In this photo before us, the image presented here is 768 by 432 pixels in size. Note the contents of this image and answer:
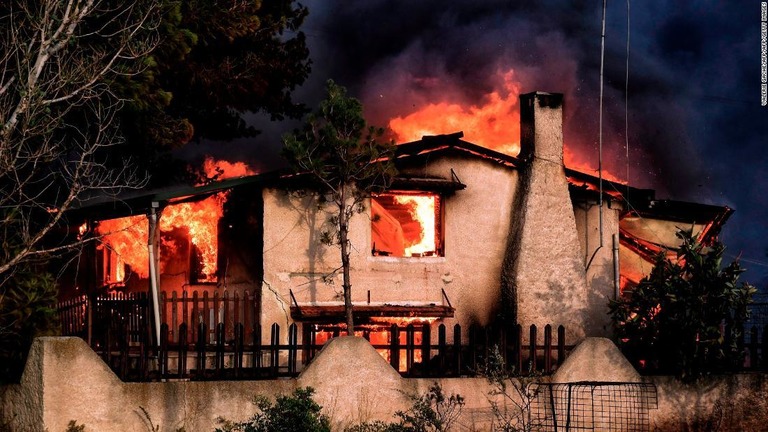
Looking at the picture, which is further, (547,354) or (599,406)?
(599,406)

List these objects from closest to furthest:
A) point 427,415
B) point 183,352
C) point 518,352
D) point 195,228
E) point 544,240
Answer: point 427,415
point 183,352
point 518,352
point 544,240
point 195,228

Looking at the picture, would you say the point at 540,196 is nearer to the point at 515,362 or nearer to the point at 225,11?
the point at 515,362

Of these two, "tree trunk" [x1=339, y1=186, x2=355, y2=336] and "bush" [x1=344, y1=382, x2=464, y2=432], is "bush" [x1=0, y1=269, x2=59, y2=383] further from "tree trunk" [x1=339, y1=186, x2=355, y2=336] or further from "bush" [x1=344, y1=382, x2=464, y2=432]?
"tree trunk" [x1=339, y1=186, x2=355, y2=336]

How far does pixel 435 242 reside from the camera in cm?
2136

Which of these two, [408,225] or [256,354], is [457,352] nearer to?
[256,354]

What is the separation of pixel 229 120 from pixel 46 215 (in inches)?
363

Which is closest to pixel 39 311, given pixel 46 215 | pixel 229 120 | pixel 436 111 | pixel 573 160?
pixel 46 215

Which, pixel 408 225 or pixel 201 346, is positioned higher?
pixel 408 225

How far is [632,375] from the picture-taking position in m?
16.2

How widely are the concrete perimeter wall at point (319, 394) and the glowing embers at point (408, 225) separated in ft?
19.6

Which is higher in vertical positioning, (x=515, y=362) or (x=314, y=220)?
(x=314, y=220)

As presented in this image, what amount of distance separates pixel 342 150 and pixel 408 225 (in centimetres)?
334

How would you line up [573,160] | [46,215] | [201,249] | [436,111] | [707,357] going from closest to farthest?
[707,357] < [46,215] < [201,249] < [436,111] < [573,160]

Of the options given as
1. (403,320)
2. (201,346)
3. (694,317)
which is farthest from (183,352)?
(694,317)
